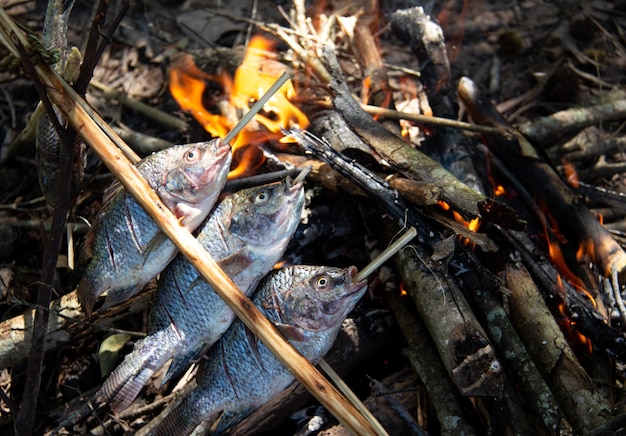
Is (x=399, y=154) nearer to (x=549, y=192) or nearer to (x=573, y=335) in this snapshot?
(x=549, y=192)

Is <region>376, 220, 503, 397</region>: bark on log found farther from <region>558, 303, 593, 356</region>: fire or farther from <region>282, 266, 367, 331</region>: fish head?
<region>558, 303, 593, 356</region>: fire

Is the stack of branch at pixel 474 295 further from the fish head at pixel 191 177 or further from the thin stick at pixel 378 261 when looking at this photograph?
the fish head at pixel 191 177

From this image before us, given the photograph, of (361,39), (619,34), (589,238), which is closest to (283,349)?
(589,238)

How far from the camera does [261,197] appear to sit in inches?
111

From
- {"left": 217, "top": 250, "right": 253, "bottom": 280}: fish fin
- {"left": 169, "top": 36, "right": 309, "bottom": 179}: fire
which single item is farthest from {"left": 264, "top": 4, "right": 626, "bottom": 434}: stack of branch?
{"left": 217, "top": 250, "right": 253, "bottom": 280}: fish fin

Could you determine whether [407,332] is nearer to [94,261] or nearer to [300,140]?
[300,140]

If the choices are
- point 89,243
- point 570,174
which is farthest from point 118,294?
point 570,174

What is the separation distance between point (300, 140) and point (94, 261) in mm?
1409

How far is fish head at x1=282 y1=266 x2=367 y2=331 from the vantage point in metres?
2.65

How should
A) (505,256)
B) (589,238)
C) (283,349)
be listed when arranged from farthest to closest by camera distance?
(589,238) → (505,256) → (283,349)

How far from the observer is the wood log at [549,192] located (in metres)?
3.65

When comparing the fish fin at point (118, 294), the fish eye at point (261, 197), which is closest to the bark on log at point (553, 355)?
the fish eye at point (261, 197)

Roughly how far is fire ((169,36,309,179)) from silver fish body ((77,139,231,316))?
0.77 metres

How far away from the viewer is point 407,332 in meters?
3.34
